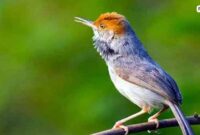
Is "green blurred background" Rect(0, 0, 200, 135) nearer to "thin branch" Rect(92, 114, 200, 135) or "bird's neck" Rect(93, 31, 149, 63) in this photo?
"bird's neck" Rect(93, 31, 149, 63)

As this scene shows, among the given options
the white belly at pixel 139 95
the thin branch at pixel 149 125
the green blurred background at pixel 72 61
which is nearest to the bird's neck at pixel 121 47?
the white belly at pixel 139 95

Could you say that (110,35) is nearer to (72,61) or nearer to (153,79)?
(153,79)

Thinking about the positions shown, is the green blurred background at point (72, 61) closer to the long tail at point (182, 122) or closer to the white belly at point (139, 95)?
the white belly at point (139, 95)

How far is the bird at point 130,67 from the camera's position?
704cm

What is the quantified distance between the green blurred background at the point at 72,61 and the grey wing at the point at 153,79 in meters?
1.74

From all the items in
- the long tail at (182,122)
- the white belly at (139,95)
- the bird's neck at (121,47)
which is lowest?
the long tail at (182,122)

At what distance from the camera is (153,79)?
709 centimetres

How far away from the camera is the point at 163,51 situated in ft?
32.3

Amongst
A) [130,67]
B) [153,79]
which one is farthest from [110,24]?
[153,79]

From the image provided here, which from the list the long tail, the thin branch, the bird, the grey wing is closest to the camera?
the thin branch

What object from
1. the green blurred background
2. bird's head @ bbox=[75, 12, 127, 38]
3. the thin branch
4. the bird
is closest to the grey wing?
the bird

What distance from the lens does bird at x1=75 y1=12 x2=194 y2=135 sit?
23.1ft

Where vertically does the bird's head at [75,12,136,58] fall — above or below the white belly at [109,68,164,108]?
above

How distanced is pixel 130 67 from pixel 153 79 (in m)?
0.25
